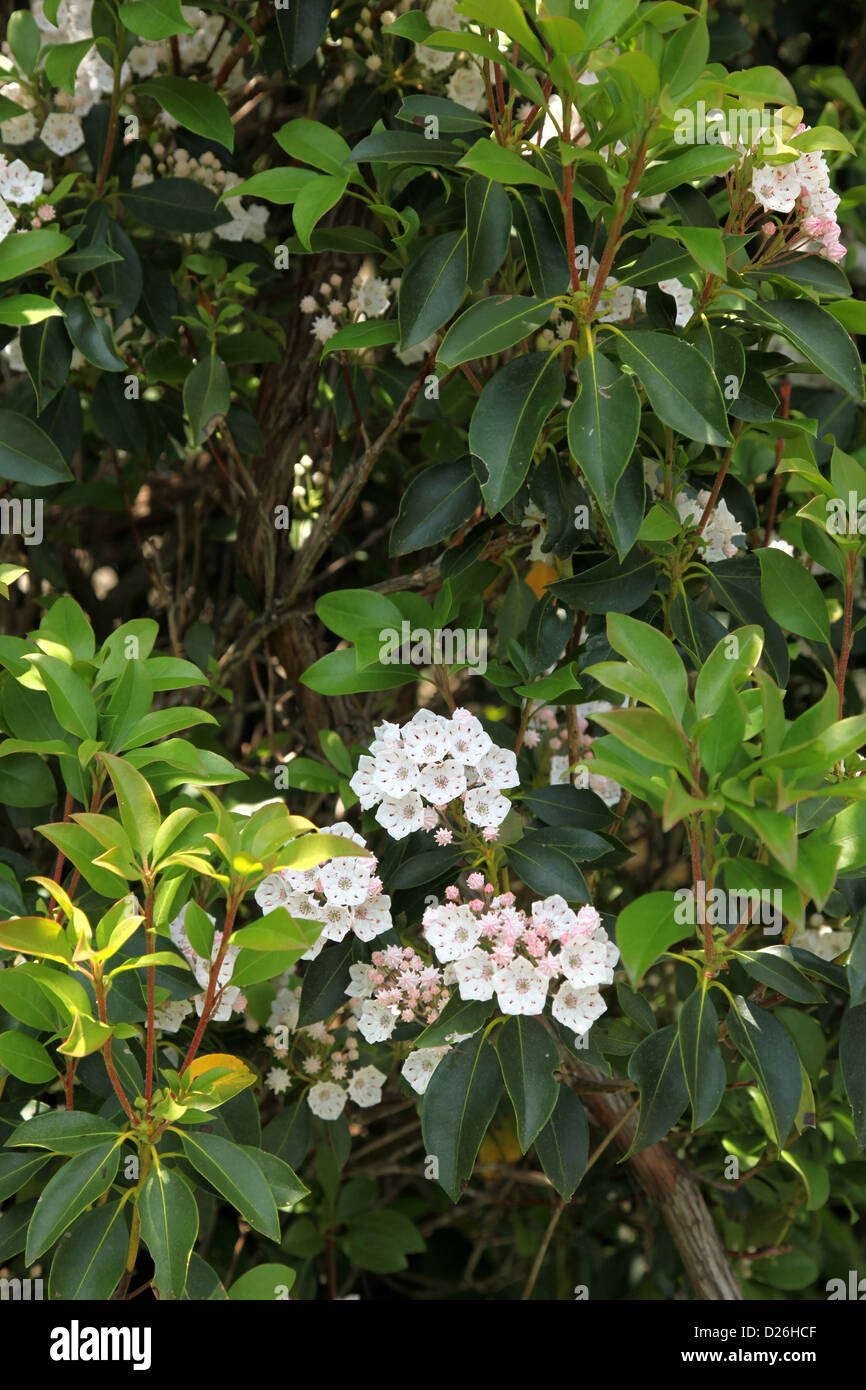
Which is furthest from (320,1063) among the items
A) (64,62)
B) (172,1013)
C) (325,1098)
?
(64,62)

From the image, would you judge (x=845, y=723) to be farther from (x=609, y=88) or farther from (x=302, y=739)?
(x=302, y=739)

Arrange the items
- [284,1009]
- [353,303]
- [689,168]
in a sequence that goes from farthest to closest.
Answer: [353,303], [284,1009], [689,168]

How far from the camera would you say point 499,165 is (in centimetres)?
109

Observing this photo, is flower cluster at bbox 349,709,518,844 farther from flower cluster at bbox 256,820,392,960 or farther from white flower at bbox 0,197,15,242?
white flower at bbox 0,197,15,242

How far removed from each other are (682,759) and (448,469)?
498 millimetres

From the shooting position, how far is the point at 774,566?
1.24m

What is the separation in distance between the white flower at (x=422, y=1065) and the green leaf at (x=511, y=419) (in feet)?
1.77

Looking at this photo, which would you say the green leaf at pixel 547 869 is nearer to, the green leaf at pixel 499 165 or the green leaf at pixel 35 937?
the green leaf at pixel 35 937

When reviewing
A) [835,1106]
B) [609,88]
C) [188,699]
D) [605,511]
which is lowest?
[835,1106]

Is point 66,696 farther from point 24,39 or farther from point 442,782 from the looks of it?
point 24,39

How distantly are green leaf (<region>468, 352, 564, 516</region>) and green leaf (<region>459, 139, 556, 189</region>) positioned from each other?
6.5 inches

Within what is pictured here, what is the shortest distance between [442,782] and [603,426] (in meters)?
0.35

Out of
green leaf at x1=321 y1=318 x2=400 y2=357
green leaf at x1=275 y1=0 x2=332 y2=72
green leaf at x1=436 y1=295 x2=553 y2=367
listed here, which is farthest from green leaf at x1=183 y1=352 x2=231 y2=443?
green leaf at x1=436 y1=295 x2=553 y2=367

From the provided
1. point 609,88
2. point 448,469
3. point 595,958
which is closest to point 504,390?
point 448,469
